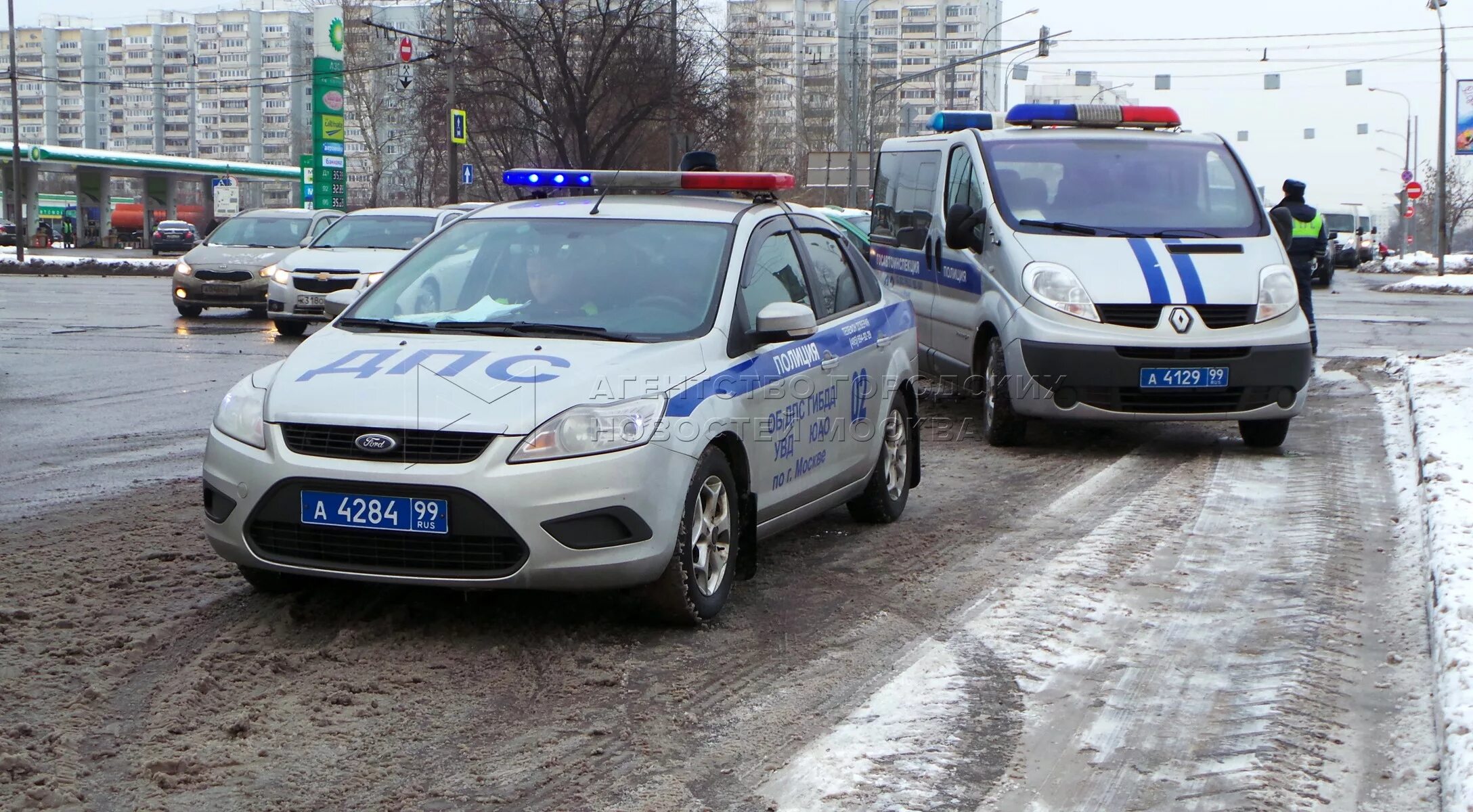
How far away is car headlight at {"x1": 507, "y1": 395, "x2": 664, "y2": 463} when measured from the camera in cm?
492

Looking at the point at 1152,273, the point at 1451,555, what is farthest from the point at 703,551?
the point at 1152,273

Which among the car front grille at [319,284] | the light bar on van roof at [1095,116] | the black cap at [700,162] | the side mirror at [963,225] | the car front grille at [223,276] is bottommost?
the car front grille at [319,284]

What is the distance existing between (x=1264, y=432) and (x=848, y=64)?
198 ft

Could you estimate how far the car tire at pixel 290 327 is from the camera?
60.1ft

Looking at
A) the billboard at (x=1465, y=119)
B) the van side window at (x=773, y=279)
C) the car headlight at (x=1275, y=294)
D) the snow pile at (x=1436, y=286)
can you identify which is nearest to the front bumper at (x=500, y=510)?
the van side window at (x=773, y=279)

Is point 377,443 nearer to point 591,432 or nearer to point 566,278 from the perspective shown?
point 591,432

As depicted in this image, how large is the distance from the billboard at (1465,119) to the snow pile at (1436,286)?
6408 mm

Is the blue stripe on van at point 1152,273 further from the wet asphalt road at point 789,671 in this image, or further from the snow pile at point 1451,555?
the snow pile at point 1451,555

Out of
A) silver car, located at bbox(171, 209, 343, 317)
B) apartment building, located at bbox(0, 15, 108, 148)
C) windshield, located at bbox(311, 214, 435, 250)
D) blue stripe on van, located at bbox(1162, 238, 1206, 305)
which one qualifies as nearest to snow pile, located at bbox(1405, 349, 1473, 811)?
blue stripe on van, located at bbox(1162, 238, 1206, 305)

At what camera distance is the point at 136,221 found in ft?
279

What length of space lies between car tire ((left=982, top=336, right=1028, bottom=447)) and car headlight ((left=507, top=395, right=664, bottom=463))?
206 inches

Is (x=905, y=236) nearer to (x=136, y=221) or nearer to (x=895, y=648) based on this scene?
(x=895, y=648)

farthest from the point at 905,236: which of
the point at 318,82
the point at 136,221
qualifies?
the point at 136,221

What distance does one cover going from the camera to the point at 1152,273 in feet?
31.3
